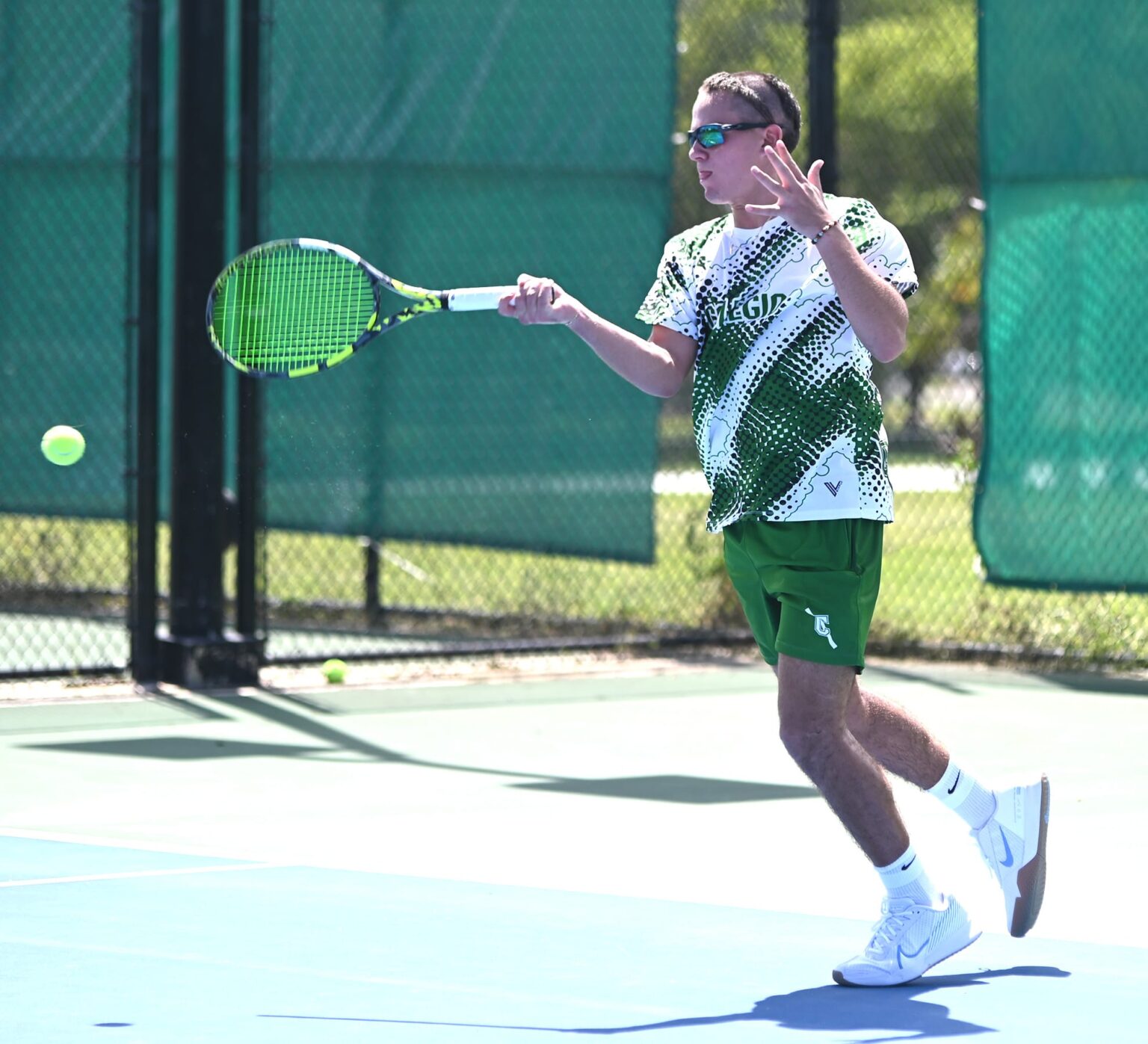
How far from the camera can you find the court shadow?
375 cm

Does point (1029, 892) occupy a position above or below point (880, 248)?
below

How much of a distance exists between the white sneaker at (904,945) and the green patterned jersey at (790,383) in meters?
0.72

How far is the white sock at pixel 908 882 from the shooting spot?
13.7 ft

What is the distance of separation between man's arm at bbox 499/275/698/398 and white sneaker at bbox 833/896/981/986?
1.05 metres

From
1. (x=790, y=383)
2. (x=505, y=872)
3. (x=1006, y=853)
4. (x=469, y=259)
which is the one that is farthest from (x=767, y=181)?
(x=469, y=259)

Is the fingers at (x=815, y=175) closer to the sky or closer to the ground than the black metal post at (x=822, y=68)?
closer to the ground

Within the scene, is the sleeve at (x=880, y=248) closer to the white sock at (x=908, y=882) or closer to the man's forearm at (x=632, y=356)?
the man's forearm at (x=632, y=356)

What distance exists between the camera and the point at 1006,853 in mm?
4426

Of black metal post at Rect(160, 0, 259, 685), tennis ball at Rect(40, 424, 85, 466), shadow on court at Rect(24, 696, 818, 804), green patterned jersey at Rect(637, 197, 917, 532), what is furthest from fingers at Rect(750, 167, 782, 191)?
black metal post at Rect(160, 0, 259, 685)

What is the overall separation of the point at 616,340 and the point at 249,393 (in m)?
4.12

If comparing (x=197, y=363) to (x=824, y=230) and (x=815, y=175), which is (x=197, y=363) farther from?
(x=824, y=230)

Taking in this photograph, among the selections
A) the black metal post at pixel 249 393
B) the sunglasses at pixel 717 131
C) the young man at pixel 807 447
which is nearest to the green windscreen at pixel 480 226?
the black metal post at pixel 249 393

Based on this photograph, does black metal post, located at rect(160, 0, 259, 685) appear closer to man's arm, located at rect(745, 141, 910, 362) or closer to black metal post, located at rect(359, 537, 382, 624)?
black metal post, located at rect(359, 537, 382, 624)

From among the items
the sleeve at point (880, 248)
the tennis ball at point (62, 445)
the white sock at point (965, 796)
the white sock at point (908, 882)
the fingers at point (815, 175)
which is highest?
the fingers at point (815, 175)
